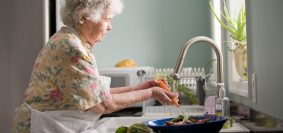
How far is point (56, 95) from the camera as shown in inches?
61.7

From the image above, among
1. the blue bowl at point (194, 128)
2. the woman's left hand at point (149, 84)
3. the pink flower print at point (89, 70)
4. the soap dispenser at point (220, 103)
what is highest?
the pink flower print at point (89, 70)

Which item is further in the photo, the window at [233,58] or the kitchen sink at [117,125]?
the window at [233,58]

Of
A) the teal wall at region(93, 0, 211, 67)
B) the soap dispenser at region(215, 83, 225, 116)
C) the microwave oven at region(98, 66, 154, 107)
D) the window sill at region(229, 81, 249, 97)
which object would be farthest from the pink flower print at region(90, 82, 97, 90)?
the teal wall at region(93, 0, 211, 67)

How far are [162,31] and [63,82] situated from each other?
1.92 meters

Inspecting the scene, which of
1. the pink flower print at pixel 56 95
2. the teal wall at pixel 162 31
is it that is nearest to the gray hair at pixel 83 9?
the pink flower print at pixel 56 95

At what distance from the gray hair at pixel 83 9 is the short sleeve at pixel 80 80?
0.17 m

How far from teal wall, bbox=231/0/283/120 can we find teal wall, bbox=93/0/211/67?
5.57ft

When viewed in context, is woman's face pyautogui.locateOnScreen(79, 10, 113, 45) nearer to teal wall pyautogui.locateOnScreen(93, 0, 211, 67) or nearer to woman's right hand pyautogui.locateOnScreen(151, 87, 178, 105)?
woman's right hand pyautogui.locateOnScreen(151, 87, 178, 105)

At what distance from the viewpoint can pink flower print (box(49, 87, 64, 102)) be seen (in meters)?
1.56

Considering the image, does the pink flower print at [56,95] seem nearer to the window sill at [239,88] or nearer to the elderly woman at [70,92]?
the elderly woman at [70,92]

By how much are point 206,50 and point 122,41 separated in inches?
26.5

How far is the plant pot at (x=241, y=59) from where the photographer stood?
2123mm

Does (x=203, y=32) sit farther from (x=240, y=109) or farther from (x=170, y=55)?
(x=240, y=109)

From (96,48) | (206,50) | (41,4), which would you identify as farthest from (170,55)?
(41,4)
